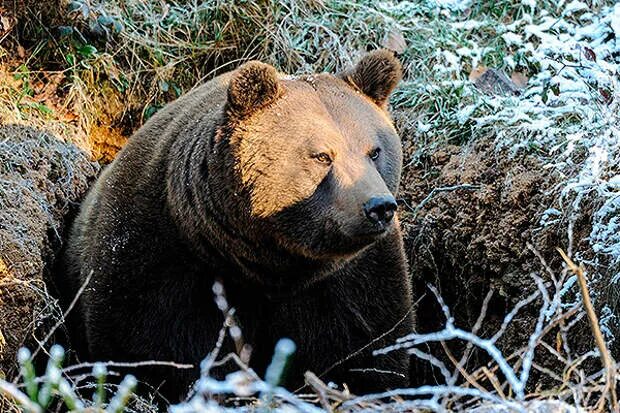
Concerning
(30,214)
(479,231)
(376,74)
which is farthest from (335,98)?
(30,214)

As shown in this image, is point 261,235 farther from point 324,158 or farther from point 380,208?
point 380,208

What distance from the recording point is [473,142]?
214 inches

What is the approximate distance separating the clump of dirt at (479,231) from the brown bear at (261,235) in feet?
1.92

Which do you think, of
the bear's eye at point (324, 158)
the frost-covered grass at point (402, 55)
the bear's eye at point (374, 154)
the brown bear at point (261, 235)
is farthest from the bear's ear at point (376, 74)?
the frost-covered grass at point (402, 55)

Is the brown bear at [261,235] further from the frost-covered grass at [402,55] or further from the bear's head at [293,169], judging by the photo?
the frost-covered grass at [402,55]

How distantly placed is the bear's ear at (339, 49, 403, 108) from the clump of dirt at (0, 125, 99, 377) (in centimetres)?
169

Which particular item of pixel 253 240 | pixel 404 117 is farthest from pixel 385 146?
pixel 404 117

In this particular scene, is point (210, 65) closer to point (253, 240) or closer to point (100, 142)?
point (100, 142)

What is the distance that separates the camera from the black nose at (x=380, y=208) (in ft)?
11.9

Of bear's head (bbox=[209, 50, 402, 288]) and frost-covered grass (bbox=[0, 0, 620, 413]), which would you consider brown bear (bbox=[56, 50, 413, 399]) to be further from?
frost-covered grass (bbox=[0, 0, 620, 413])

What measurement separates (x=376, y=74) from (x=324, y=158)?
0.64m

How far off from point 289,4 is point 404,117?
52.2 inches

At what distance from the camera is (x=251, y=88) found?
3.97m

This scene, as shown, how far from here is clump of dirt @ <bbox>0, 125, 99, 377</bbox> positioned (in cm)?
443
